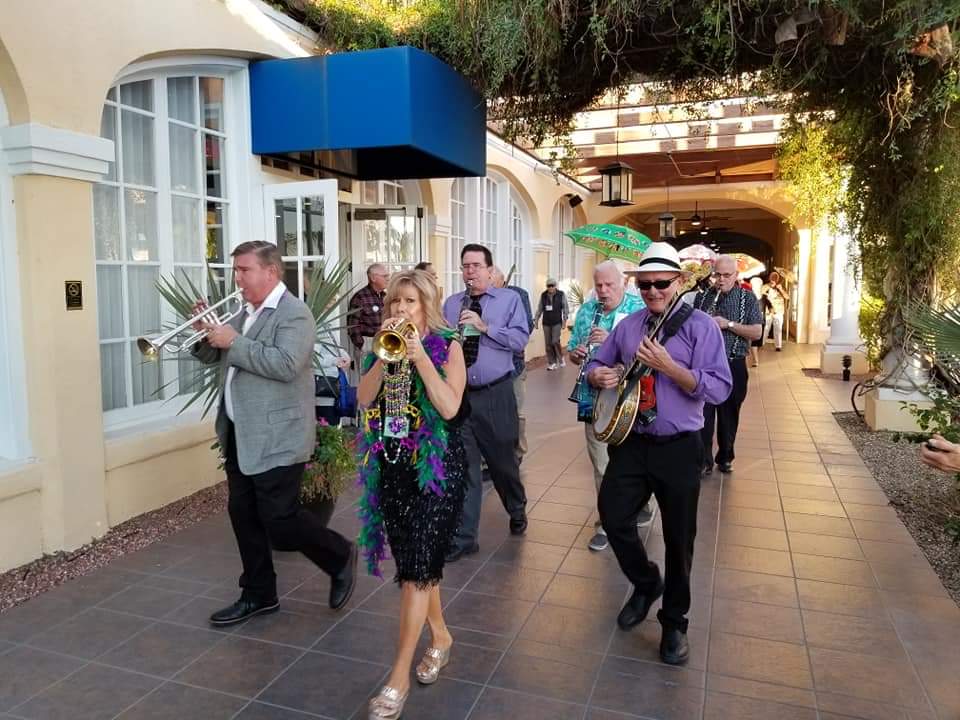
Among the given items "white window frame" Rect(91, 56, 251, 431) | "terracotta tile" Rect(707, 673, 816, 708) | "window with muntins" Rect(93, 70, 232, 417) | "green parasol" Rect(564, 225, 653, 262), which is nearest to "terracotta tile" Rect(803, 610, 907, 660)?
"terracotta tile" Rect(707, 673, 816, 708)

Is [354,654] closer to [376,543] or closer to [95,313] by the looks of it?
[376,543]

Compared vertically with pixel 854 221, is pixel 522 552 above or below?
below

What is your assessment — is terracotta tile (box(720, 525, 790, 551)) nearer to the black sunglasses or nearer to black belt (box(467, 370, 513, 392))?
black belt (box(467, 370, 513, 392))

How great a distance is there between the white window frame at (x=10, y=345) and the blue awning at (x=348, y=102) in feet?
7.21

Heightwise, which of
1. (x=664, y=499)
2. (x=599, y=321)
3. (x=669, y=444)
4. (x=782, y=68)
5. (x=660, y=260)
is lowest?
(x=664, y=499)

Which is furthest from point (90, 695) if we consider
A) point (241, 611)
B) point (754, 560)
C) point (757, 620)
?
point (754, 560)

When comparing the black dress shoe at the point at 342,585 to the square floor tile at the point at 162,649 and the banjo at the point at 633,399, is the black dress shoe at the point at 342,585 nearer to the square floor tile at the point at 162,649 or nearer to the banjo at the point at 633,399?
the square floor tile at the point at 162,649

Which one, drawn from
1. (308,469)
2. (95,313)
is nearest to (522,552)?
(308,469)

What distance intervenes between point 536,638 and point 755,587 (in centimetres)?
133

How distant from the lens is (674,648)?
3109 mm

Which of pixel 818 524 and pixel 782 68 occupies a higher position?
pixel 782 68

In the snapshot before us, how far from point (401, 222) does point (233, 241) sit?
311 centimetres

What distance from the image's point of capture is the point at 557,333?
519 inches

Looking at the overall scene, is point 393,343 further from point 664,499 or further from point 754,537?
point 754,537
